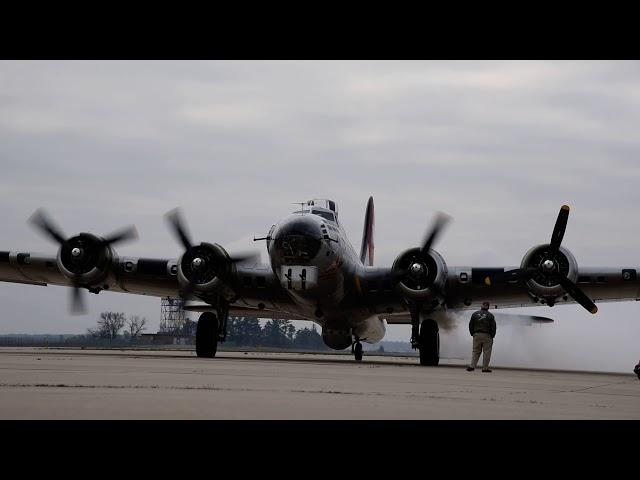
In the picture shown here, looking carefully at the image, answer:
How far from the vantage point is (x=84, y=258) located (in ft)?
91.8

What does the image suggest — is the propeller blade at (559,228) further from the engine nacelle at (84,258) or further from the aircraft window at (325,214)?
the engine nacelle at (84,258)

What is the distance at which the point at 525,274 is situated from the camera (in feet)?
87.1

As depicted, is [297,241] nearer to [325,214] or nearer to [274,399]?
[325,214]

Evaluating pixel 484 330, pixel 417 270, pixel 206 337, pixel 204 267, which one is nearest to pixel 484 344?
pixel 484 330

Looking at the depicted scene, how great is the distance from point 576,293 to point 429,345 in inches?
197

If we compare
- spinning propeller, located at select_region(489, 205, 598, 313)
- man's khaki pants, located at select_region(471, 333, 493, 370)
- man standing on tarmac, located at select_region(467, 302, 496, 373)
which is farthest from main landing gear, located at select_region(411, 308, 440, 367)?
man standing on tarmac, located at select_region(467, 302, 496, 373)

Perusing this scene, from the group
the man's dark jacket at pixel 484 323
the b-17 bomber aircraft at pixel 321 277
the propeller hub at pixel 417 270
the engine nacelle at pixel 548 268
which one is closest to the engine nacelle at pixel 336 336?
the b-17 bomber aircraft at pixel 321 277

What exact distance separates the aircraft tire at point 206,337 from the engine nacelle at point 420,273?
6386mm

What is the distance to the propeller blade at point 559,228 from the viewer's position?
1051 inches

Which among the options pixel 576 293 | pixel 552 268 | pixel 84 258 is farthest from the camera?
pixel 84 258
